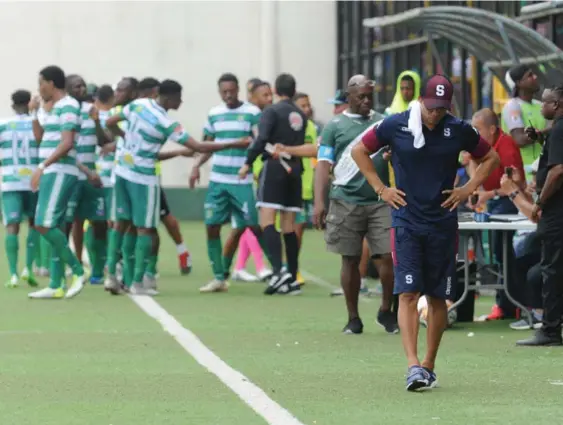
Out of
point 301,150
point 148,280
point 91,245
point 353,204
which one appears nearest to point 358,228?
point 353,204

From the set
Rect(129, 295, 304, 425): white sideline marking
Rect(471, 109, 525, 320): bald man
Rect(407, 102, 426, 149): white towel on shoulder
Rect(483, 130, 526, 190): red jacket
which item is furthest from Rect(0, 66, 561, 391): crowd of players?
Rect(483, 130, 526, 190): red jacket

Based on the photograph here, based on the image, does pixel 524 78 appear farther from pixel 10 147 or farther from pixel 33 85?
pixel 33 85

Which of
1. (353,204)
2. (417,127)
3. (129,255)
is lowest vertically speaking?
(129,255)

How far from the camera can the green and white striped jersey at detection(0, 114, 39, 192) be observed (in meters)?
18.6

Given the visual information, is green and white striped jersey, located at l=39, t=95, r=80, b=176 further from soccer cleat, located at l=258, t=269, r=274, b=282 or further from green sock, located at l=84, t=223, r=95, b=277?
soccer cleat, located at l=258, t=269, r=274, b=282

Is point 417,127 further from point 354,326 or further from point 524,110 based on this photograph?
point 524,110

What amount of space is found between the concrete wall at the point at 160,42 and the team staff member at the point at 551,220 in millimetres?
22211

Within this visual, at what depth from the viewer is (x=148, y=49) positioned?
34.7m

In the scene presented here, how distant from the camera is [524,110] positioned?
1555 cm

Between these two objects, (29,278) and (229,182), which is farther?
(29,278)

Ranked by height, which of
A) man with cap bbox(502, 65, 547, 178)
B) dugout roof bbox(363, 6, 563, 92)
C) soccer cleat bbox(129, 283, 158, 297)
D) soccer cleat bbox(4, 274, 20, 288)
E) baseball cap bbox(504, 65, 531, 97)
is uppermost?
dugout roof bbox(363, 6, 563, 92)

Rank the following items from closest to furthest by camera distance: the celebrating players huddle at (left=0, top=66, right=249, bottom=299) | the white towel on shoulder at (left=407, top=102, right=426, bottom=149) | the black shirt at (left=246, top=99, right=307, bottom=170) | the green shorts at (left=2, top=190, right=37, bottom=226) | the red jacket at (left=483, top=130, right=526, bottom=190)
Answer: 1. the white towel on shoulder at (left=407, top=102, right=426, bottom=149)
2. the red jacket at (left=483, top=130, right=526, bottom=190)
3. the celebrating players huddle at (left=0, top=66, right=249, bottom=299)
4. the black shirt at (left=246, top=99, right=307, bottom=170)
5. the green shorts at (left=2, top=190, right=37, bottom=226)

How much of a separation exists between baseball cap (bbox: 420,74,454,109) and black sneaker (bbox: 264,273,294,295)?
7.22 meters

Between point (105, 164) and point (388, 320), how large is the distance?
649cm
